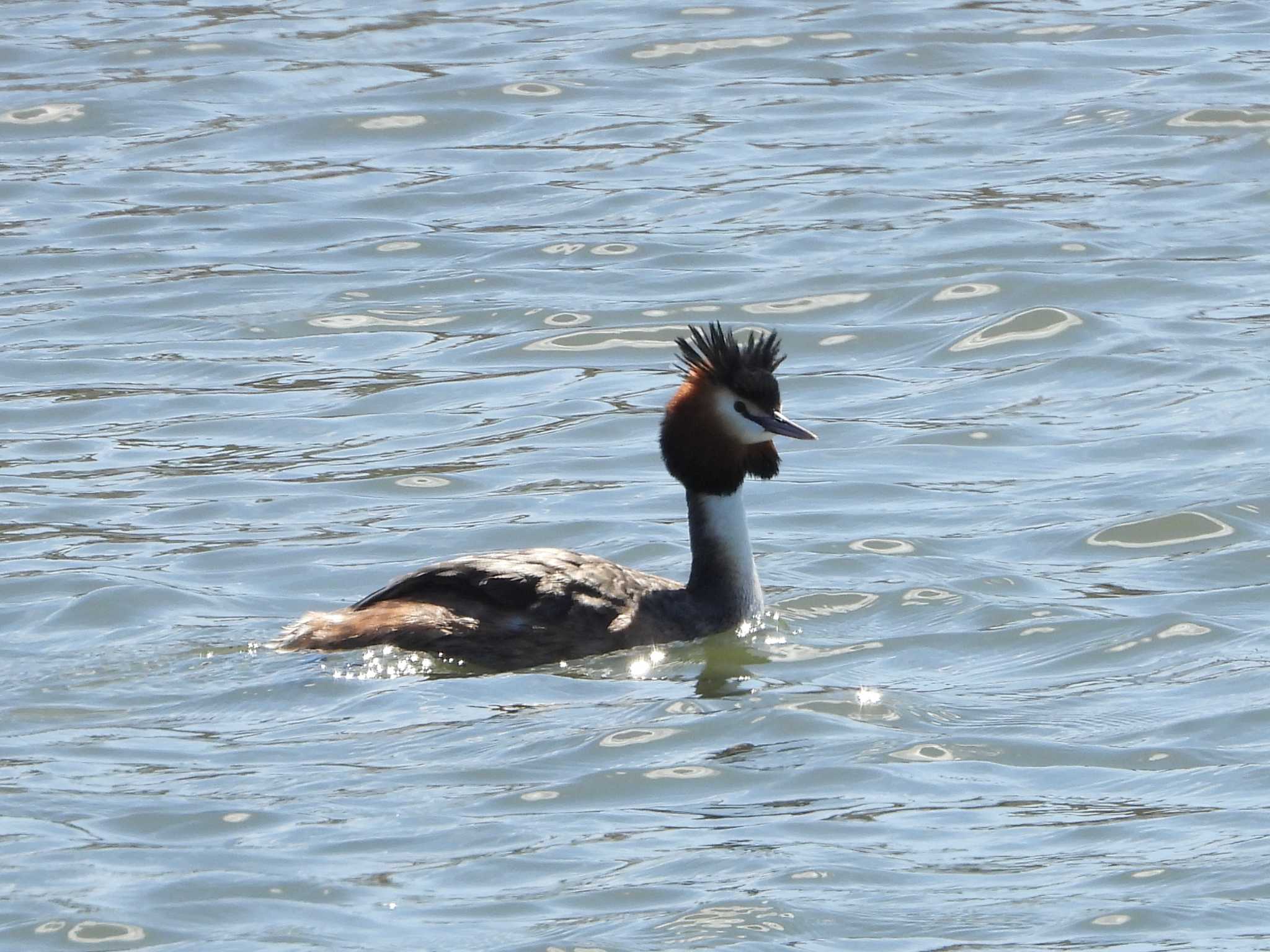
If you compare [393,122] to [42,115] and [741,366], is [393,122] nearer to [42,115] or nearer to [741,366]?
[42,115]

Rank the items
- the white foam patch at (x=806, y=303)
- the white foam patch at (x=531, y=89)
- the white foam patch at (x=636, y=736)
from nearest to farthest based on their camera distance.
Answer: the white foam patch at (x=636, y=736) < the white foam patch at (x=806, y=303) < the white foam patch at (x=531, y=89)

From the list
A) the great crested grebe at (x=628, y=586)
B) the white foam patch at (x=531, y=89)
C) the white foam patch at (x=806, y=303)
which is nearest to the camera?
the great crested grebe at (x=628, y=586)

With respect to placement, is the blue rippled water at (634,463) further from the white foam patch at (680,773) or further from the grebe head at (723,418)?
the grebe head at (723,418)

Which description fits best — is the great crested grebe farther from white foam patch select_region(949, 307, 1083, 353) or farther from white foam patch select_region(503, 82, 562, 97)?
white foam patch select_region(503, 82, 562, 97)

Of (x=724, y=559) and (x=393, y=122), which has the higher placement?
(x=393, y=122)

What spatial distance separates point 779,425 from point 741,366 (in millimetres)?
301

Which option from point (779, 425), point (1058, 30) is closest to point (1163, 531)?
point (779, 425)

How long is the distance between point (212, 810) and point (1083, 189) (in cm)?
1139

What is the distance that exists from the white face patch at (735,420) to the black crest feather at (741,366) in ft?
0.15

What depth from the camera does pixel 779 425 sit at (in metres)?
11.3

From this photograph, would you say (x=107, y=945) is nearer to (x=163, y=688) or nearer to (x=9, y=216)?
(x=163, y=688)

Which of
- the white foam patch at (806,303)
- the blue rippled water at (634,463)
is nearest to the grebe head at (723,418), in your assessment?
the blue rippled water at (634,463)

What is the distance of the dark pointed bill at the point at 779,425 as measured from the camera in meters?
11.2

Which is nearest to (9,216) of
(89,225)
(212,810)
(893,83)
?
(89,225)
